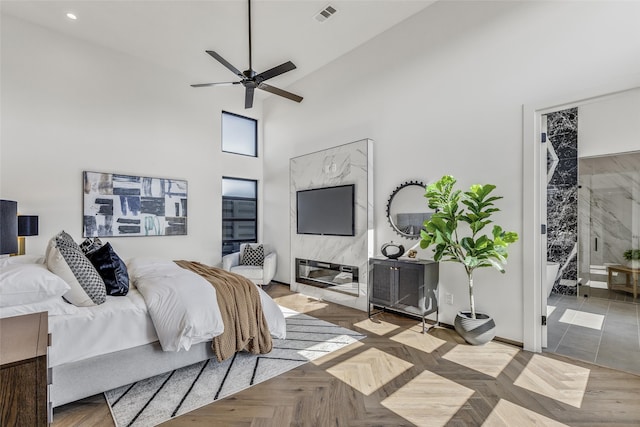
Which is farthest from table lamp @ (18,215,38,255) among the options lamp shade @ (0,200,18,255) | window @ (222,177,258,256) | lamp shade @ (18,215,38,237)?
window @ (222,177,258,256)

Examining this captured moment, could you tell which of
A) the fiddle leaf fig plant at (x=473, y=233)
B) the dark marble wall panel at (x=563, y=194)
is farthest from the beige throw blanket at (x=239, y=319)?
the dark marble wall panel at (x=563, y=194)

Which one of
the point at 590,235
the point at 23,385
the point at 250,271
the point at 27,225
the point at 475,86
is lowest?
the point at 250,271

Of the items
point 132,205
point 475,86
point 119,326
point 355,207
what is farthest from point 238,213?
point 475,86

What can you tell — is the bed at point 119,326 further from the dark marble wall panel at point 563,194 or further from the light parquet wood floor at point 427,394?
the dark marble wall panel at point 563,194

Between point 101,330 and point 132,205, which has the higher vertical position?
point 132,205

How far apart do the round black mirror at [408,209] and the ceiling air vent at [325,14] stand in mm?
2289

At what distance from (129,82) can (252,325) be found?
14.2ft

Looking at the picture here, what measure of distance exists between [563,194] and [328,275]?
3.63 metres

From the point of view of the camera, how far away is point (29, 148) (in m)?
3.95

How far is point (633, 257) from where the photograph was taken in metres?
3.79

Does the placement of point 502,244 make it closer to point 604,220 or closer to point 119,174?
point 604,220

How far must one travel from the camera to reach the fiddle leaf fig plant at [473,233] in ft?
9.40

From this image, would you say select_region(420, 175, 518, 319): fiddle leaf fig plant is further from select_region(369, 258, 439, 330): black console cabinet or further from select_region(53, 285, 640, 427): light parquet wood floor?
select_region(53, 285, 640, 427): light parquet wood floor

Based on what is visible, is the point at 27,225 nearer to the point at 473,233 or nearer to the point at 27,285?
the point at 27,285
